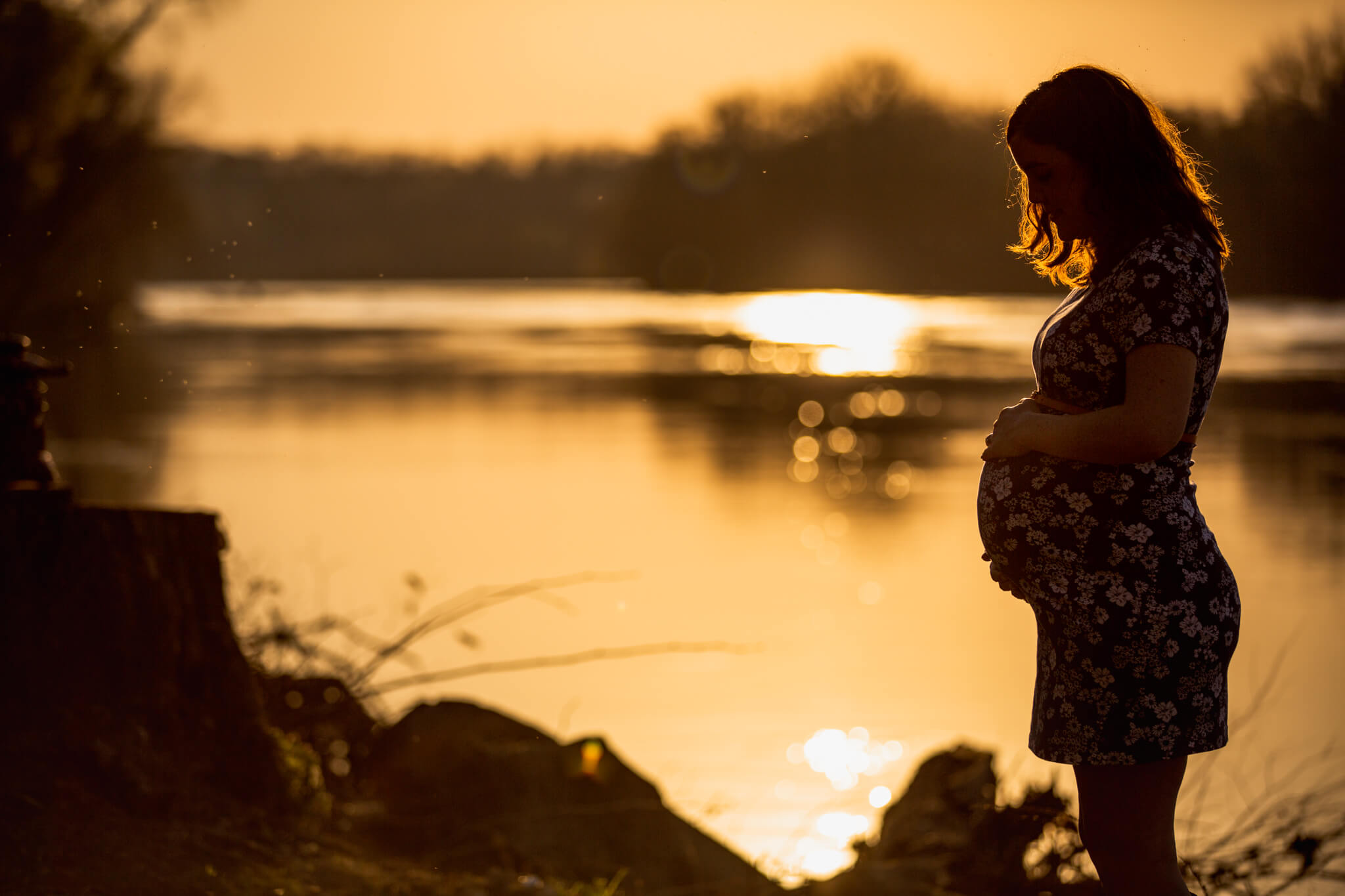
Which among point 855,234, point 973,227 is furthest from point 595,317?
point 973,227

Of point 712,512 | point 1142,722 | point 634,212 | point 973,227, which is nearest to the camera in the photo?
point 1142,722

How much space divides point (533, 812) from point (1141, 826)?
8.11ft

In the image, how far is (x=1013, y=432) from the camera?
8.36 feet

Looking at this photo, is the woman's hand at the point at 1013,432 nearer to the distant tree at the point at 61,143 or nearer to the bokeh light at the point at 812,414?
the bokeh light at the point at 812,414

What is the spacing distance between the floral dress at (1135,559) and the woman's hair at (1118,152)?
0.22ft

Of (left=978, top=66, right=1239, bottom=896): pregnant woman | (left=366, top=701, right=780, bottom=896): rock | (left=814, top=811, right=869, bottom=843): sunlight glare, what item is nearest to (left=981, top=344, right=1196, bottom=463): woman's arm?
(left=978, top=66, right=1239, bottom=896): pregnant woman

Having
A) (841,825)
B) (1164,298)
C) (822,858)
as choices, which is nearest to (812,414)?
(841,825)

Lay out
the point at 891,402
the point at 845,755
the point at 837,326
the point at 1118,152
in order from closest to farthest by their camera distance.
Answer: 1. the point at 1118,152
2. the point at 845,755
3. the point at 891,402
4. the point at 837,326

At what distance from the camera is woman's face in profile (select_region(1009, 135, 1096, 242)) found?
8.27 ft

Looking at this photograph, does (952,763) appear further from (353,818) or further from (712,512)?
(712,512)

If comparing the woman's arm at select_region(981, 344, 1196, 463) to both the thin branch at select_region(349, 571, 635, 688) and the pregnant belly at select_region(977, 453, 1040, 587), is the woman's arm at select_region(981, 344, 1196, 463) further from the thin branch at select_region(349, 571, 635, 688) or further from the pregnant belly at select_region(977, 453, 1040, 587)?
the thin branch at select_region(349, 571, 635, 688)

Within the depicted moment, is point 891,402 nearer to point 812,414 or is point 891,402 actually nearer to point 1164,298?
point 812,414

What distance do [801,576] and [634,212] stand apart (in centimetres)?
6078

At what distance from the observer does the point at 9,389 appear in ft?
12.7
